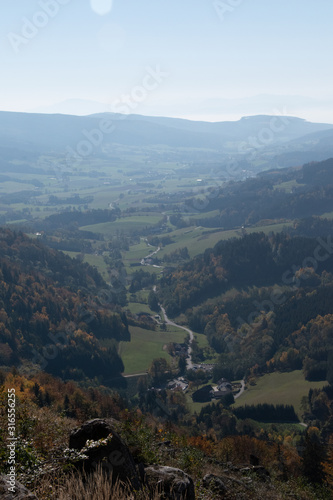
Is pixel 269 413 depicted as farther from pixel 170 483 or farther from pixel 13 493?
pixel 13 493

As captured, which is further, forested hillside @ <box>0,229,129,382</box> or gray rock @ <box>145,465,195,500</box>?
forested hillside @ <box>0,229,129,382</box>

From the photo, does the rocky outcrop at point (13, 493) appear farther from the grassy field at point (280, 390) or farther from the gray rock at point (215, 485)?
the grassy field at point (280, 390)

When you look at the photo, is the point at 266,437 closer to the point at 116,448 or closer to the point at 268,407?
the point at 268,407

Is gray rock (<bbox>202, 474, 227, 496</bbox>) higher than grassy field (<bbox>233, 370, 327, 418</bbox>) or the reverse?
higher

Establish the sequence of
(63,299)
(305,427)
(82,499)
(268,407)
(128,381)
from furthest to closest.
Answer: (63,299) < (128,381) < (268,407) < (305,427) < (82,499)

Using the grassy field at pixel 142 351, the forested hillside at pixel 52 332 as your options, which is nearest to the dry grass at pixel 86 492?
the forested hillside at pixel 52 332

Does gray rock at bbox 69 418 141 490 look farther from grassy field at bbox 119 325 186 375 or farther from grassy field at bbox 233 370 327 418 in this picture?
grassy field at bbox 119 325 186 375

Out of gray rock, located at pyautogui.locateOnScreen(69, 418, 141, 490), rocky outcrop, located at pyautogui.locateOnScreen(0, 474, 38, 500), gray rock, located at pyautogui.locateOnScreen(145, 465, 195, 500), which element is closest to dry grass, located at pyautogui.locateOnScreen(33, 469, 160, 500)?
rocky outcrop, located at pyautogui.locateOnScreen(0, 474, 38, 500)

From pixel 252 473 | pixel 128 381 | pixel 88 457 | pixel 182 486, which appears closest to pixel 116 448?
pixel 88 457
